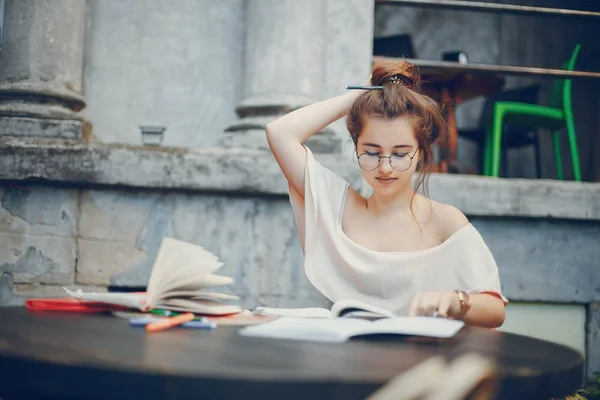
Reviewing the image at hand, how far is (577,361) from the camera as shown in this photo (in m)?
1.16

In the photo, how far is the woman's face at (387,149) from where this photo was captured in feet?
6.24

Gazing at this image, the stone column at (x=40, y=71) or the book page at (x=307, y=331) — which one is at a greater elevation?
the stone column at (x=40, y=71)

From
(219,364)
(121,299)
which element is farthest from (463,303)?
(219,364)

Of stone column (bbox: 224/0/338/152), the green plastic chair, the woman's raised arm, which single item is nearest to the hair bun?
the woman's raised arm

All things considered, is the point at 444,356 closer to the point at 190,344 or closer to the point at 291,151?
the point at 190,344

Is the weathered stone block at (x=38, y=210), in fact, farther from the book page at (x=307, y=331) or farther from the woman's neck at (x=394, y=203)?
the book page at (x=307, y=331)

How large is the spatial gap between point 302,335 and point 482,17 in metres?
5.80

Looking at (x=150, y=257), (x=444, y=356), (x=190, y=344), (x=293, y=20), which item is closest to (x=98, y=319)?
(x=190, y=344)

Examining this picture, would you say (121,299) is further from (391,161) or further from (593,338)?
(593,338)

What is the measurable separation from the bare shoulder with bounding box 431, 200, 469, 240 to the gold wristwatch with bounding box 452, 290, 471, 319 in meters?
0.31

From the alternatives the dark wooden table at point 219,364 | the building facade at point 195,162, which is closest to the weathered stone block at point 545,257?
the building facade at point 195,162

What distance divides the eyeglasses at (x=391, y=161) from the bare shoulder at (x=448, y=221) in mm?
200

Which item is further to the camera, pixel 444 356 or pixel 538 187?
pixel 538 187

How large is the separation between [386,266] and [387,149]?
1.04ft
